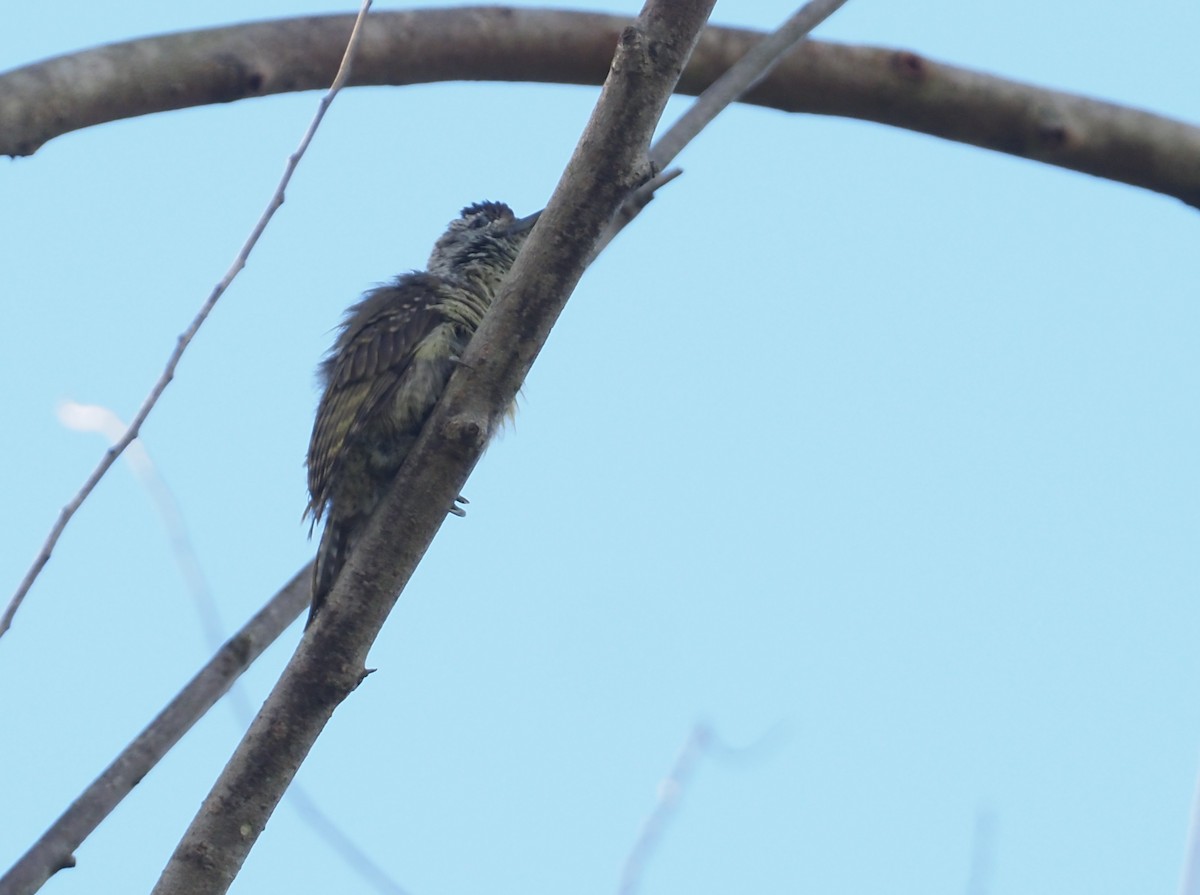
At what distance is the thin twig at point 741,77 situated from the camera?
3461mm

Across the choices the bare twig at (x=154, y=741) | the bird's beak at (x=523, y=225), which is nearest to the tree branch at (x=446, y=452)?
the bare twig at (x=154, y=741)

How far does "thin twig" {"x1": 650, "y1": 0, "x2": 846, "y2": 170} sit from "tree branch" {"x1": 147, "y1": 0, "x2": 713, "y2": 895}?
749 mm

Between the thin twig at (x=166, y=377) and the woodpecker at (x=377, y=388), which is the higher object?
the woodpecker at (x=377, y=388)

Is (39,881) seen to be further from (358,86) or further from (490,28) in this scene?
(490,28)

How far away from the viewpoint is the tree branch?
2.65 m

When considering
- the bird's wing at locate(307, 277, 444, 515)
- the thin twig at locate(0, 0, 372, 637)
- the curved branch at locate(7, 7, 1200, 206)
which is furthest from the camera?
the bird's wing at locate(307, 277, 444, 515)

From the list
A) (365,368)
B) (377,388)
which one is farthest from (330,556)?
(365,368)

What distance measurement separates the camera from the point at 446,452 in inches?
111

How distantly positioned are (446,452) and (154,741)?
899 mm

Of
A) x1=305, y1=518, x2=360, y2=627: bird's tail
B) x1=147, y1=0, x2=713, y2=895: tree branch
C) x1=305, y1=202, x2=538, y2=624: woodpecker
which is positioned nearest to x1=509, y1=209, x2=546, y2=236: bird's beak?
x1=305, y1=202, x2=538, y2=624: woodpecker

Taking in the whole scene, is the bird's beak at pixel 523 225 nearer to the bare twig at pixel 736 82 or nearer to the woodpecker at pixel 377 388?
the woodpecker at pixel 377 388

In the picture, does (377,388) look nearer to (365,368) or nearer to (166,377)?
(365,368)

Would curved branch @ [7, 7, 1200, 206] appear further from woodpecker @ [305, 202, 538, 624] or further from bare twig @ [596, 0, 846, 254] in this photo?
bare twig @ [596, 0, 846, 254]

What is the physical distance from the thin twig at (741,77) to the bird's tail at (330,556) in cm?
122
